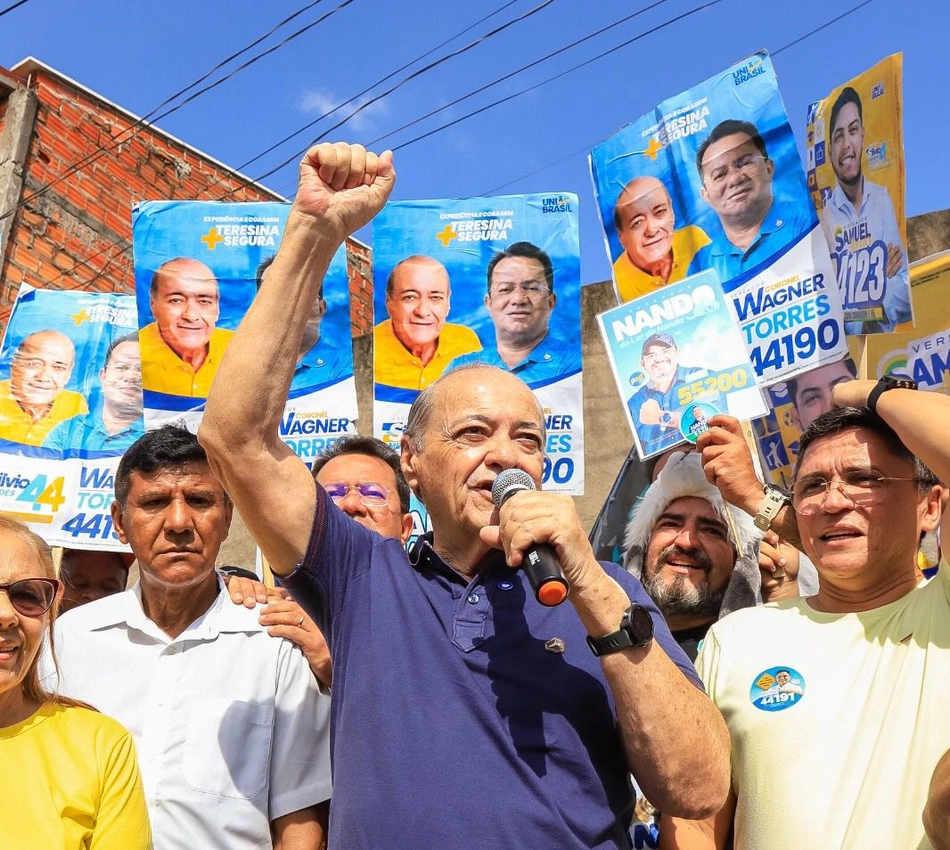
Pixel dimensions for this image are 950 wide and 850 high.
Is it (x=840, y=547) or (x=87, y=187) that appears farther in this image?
(x=87, y=187)

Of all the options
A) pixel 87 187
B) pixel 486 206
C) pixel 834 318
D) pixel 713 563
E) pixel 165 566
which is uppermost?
pixel 87 187

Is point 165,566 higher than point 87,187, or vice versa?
point 87,187

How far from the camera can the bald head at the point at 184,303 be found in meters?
4.94

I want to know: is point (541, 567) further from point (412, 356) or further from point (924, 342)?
point (412, 356)

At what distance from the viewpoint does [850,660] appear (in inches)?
83.0

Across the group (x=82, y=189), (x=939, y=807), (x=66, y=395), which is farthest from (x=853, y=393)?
(x=82, y=189)

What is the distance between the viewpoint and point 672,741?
5.51ft

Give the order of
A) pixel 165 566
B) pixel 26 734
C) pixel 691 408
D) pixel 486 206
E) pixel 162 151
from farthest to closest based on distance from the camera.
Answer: pixel 162 151, pixel 486 206, pixel 691 408, pixel 165 566, pixel 26 734

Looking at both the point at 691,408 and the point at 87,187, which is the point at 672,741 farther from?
the point at 87,187

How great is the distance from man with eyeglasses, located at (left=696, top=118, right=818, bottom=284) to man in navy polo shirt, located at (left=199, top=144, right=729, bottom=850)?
7.29ft

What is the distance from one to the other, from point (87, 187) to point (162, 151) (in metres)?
1.25

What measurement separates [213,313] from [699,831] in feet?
11.8

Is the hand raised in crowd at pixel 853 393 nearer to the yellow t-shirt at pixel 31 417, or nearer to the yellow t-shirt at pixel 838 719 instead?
the yellow t-shirt at pixel 838 719

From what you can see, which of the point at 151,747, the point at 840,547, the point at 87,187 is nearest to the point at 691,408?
the point at 840,547
